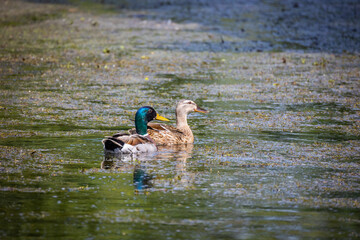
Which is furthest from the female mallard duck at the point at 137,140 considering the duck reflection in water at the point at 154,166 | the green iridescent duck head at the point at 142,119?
the duck reflection in water at the point at 154,166

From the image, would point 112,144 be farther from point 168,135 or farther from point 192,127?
point 192,127

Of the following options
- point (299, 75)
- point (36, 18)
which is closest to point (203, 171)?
point (299, 75)

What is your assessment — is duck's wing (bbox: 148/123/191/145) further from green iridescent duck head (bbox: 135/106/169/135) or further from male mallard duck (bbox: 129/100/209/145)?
green iridescent duck head (bbox: 135/106/169/135)

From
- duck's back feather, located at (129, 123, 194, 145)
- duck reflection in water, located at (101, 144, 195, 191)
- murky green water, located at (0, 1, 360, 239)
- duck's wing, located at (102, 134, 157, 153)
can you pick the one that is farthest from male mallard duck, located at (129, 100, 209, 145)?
duck's wing, located at (102, 134, 157, 153)

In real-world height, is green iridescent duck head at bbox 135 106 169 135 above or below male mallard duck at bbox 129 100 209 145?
above

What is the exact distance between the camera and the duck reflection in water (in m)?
8.04

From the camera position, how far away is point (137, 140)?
32.6ft

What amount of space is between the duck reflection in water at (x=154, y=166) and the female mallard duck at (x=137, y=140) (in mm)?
112

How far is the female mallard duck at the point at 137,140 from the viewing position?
9.55 metres

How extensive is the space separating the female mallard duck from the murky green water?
0.20 metres

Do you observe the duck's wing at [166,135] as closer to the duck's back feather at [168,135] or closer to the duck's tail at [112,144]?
the duck's back feather at [168,135]

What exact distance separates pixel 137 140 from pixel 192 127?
2.20m

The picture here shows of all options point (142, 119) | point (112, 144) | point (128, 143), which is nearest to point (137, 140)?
point (128, 143)

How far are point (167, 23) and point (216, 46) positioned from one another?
4580 mm
